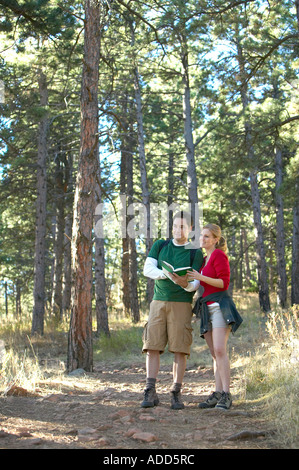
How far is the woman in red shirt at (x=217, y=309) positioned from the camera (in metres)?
4.71

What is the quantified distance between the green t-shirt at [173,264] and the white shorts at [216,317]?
0.26 m

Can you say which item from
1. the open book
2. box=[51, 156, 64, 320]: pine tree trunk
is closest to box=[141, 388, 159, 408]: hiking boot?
the open book

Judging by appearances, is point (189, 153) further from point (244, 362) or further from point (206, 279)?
point (206, 279)

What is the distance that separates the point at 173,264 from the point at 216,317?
2.29 feet

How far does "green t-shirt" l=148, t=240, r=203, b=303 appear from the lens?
491cm

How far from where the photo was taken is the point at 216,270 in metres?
4.85

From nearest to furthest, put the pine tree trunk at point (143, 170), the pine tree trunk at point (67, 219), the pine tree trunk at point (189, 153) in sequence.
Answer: the pine tree trunk at point (189, 153) → the pine tree trunk at point (143, 170) → the pine tree trunk at point (67, 219)

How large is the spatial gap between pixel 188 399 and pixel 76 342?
268 cm

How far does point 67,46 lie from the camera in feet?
33.1

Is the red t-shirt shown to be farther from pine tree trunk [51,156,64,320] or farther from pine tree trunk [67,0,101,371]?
pine tree trunk [51,156,64,320]

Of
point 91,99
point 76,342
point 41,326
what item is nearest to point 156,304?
point 76,342

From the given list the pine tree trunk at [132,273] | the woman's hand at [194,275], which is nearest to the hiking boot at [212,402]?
the woman's hand at [194,275]

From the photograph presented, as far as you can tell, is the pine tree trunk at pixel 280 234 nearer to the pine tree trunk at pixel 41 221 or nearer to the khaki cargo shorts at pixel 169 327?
the pine tree trunk at pixel 41 221
